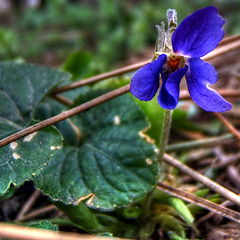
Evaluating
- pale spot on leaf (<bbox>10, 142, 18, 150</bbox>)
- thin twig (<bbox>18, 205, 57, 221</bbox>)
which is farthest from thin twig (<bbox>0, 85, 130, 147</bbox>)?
thin twig (<bbox>18, 205, 57, 221</bbox>)

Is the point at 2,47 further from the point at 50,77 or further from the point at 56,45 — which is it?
the point at 50,77

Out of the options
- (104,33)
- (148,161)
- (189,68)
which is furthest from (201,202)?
(104,33)

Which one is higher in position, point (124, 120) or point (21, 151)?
point (124, 120)

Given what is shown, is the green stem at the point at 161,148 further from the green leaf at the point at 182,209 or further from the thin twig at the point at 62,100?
the thin twig at the point at 62,100

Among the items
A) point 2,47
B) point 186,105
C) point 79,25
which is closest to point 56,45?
point 79,25

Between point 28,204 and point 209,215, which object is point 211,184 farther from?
point 28,204

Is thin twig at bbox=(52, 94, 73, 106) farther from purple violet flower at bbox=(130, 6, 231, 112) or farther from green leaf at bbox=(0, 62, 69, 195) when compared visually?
purple violet flower at bbox=(130, 6, 231, 112)

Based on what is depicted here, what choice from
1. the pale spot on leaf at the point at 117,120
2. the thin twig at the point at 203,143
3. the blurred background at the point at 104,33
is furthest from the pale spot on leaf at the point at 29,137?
the blurred background at the point at 104,33
